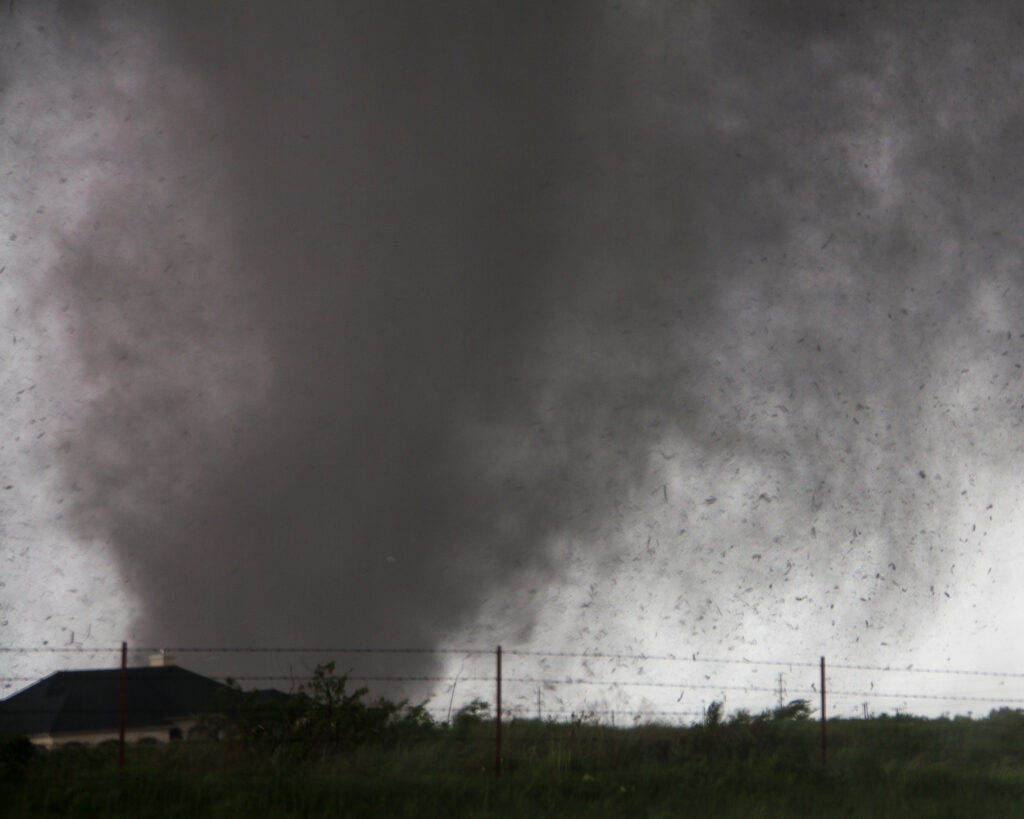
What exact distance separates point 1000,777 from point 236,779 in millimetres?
10416

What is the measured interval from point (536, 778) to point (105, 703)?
60.2 ft

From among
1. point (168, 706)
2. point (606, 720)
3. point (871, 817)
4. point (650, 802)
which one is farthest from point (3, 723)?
point (871, 817)

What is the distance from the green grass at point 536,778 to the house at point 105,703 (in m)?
7.85

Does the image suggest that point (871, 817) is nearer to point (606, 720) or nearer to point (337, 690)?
point (606, 720)

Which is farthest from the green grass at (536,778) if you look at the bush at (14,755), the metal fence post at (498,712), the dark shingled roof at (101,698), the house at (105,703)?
the dark shingled roof at (101,698)

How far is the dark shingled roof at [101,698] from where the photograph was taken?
67.7 ft

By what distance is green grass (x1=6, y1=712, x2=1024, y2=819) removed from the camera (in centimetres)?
910

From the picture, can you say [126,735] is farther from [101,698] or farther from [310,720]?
[310,720]

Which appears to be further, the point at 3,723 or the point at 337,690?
the point at 3,723

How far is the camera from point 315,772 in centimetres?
1009

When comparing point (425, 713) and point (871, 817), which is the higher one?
point (425, 713)

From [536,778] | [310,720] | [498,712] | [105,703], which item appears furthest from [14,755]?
[105,703]

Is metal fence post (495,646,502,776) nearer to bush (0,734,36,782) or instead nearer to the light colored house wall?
bush (0,734,36,782)

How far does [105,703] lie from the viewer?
24.8 metres
